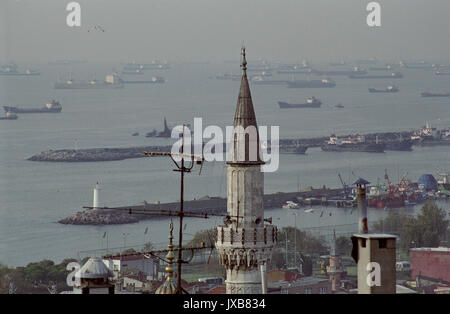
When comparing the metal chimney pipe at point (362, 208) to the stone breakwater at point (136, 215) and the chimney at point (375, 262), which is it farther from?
the stone breakwater at point (136, 215)

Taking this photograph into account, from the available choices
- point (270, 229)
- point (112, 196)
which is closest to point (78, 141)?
point (112, 196)

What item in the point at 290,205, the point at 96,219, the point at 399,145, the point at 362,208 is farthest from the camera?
the point at 399,145

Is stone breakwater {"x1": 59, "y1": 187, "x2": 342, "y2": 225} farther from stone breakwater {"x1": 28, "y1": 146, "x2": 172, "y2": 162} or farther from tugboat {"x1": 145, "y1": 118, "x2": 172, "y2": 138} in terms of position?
tugboat {"x1": 145, "y1": 118, "x2": 172, "y2": 138}

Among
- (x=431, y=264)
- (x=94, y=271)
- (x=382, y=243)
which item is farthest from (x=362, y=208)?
(x=431, y=264)

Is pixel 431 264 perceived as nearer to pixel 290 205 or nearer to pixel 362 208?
pixel 290 205

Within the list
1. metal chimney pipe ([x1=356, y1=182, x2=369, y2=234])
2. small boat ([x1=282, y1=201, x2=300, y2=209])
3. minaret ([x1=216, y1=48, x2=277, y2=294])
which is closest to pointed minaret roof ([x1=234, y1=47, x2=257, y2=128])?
minaret ([x1=216, y1=48, x2=277, y2=294])
